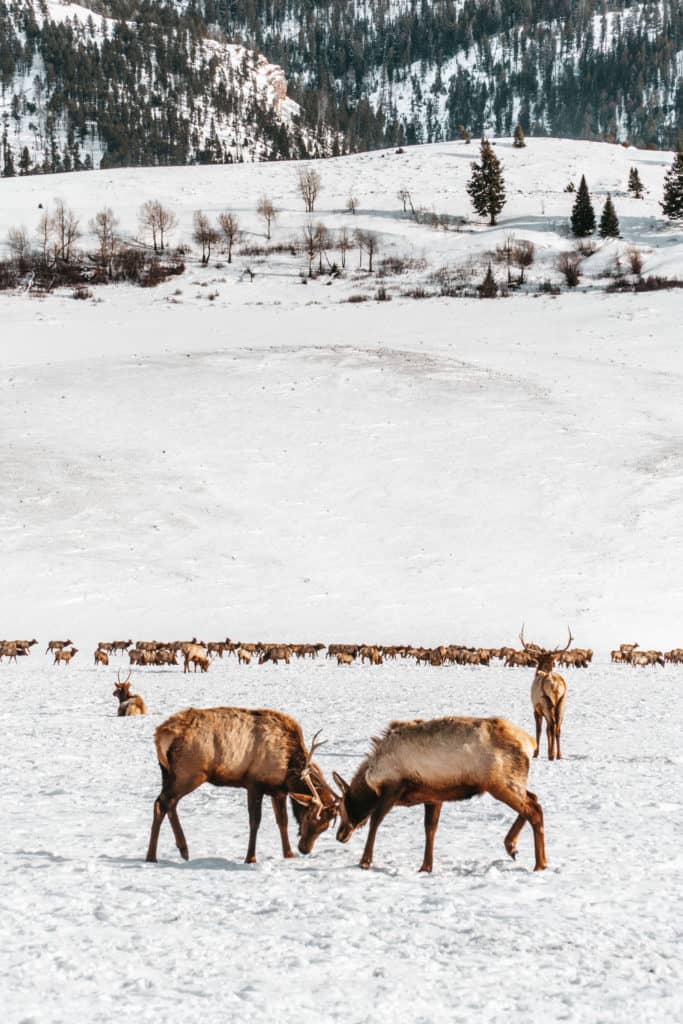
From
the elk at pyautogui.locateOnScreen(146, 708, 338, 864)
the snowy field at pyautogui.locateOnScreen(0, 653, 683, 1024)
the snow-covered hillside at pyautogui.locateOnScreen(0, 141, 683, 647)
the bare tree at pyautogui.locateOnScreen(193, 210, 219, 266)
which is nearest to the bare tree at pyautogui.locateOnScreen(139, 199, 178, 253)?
the bare tree at pyautogui.locateOnScreen(193, 210, 219, 266)

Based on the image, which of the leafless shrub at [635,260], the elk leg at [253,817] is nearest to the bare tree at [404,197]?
the leafless shrub at [635,260]

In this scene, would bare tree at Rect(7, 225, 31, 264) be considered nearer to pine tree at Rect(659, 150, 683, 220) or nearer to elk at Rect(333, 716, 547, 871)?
pine tree at Rect(659, 150, 683, 220)

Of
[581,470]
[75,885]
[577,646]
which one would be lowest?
[577,646]

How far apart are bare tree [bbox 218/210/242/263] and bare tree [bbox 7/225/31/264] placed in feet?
73.6

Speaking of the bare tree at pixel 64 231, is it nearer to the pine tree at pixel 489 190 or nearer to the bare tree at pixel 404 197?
the bare tree at pixel 404 197

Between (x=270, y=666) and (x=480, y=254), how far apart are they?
82508 mm

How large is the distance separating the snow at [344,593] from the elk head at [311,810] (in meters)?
0.20

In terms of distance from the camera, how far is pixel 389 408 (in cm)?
6031

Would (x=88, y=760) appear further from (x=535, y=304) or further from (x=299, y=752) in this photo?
(x=535, y=304)

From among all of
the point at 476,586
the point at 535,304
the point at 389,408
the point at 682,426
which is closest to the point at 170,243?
the point at 535,304

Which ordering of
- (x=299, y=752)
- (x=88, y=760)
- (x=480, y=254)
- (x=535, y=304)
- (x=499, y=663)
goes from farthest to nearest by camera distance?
(x=480, y=254) → (x=535, y=304) → (x=499, y=663) → (x=88, y=760) → (x=299, y=752)

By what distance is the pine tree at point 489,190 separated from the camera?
11644 centimetres

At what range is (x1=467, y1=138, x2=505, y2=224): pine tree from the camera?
116m

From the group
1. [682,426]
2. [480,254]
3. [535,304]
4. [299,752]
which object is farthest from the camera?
[480,254]
